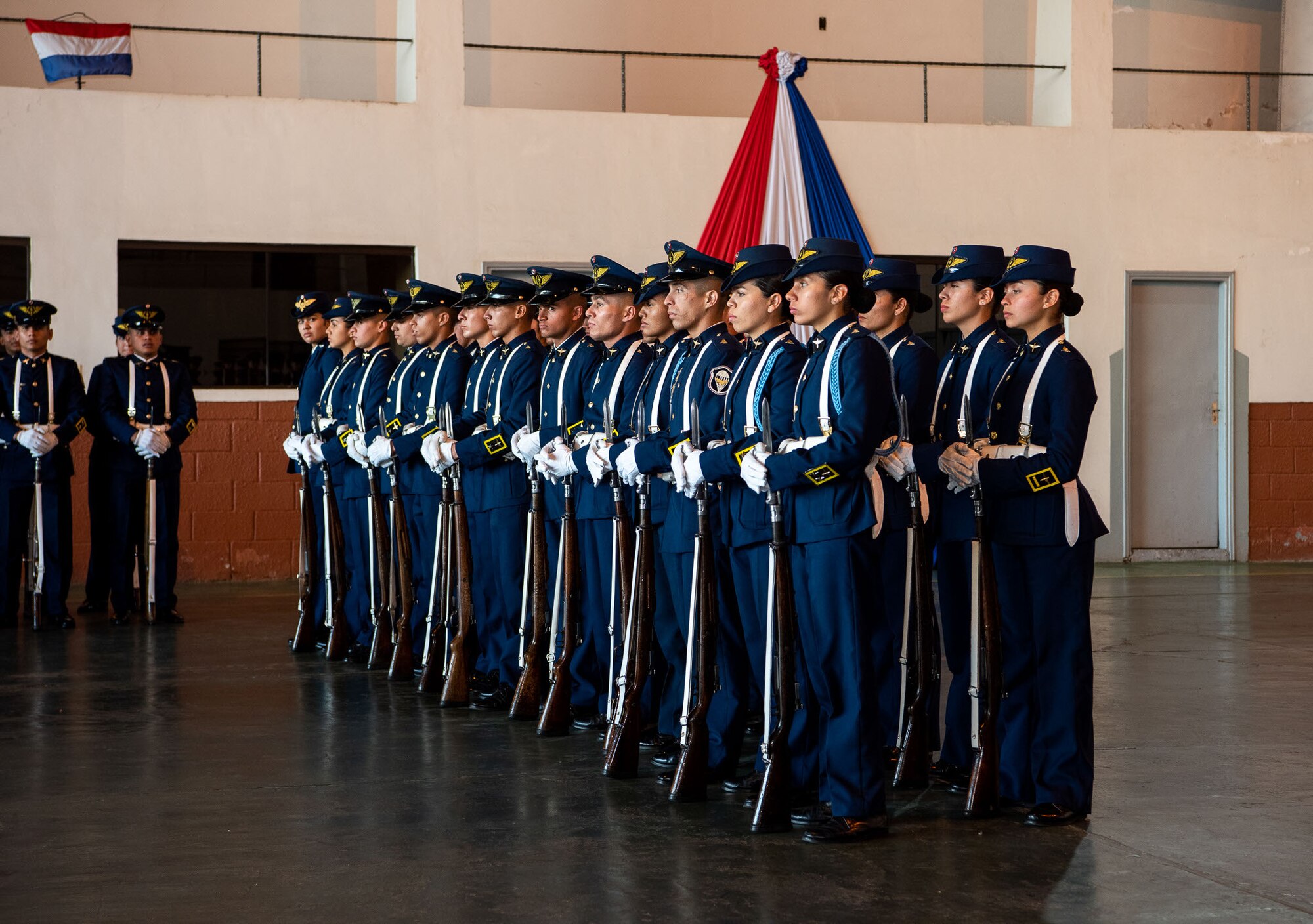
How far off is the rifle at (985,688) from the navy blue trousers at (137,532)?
5457 mm

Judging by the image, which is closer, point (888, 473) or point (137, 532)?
point (888, 473)

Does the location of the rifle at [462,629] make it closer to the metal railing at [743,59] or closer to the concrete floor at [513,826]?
the concrete floor at [513,826]

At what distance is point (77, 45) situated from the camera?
32.0 ft

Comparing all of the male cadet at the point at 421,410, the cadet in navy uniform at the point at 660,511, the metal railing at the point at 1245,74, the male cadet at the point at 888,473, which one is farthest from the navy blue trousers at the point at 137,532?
the metal railing at the point at 1245,74

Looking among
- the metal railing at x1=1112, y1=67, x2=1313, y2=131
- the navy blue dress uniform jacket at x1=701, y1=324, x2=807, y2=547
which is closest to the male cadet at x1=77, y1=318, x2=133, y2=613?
the navy blue dress uniform jacket at x1=701, y1=324, x2=807, y2=547

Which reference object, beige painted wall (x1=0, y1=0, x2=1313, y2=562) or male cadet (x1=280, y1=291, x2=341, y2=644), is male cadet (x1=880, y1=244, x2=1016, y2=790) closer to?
male cadet (x1=280, y1=291, x2=341, y2=644)

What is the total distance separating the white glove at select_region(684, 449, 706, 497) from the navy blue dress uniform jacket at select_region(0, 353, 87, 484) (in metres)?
5.21

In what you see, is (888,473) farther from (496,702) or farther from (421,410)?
(421,410)

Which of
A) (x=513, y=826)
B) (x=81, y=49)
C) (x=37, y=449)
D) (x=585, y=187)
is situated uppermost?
(x=81, y=49)

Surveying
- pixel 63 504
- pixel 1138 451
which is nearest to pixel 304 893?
pixel 63 504

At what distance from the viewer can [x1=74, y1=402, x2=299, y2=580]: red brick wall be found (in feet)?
32.5

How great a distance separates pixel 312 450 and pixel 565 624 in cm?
253

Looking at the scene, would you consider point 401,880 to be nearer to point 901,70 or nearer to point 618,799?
point 618,799

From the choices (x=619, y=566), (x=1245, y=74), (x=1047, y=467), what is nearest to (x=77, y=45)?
(x=619, y=566)
